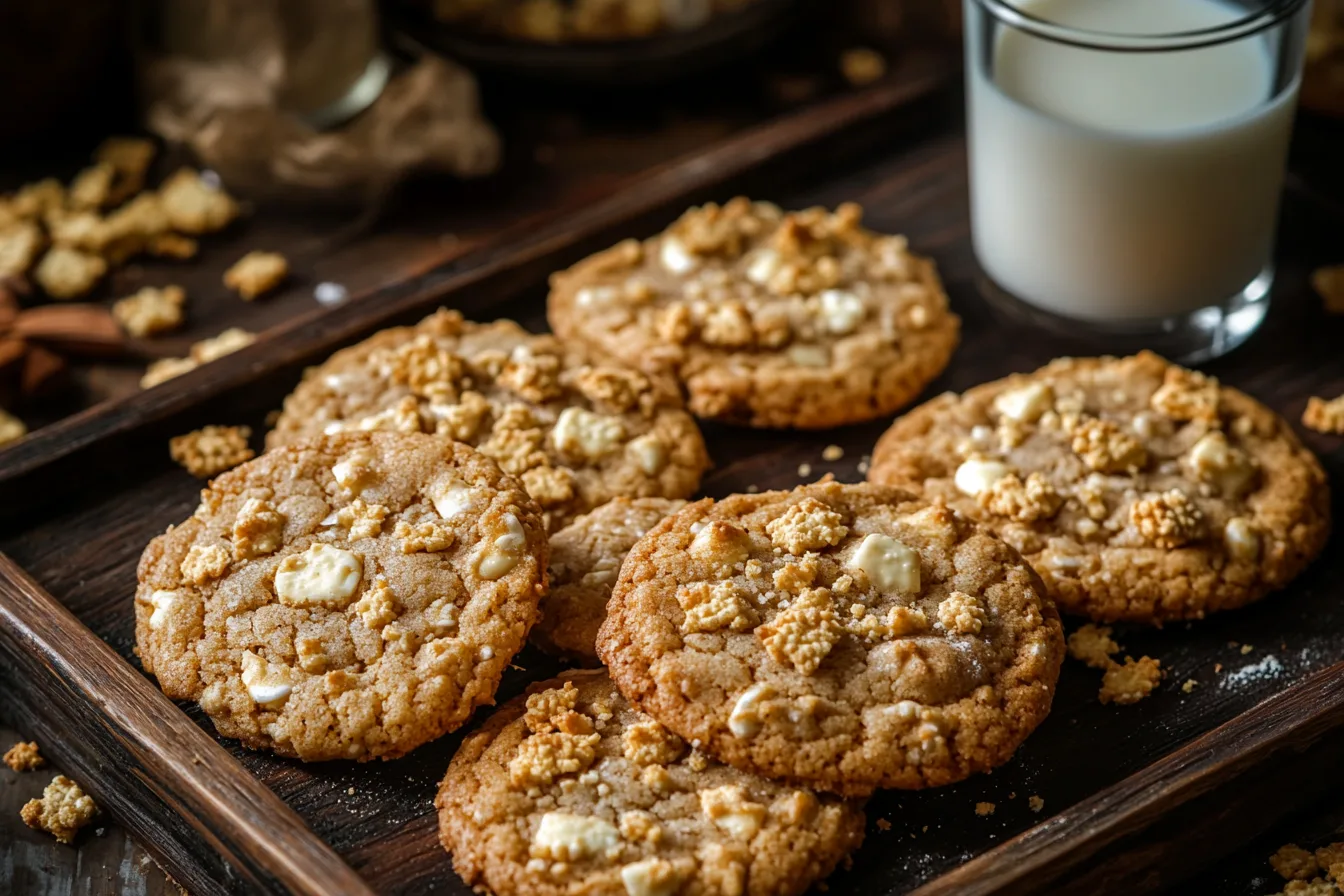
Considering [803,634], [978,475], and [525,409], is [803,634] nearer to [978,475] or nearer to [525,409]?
[978,475]

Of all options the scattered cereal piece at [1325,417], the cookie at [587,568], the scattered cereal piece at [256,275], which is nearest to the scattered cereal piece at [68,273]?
the scattered cereal piece at [256,275]

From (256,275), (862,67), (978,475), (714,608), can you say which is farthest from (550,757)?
(862,67)

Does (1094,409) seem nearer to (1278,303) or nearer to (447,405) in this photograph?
(1278,303)

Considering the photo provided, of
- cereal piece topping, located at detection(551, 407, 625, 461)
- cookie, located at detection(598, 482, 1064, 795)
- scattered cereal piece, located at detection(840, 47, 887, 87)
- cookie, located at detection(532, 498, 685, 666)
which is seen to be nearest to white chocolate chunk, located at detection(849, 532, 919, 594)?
cookie, located at detection(598, 482, 1064, 795)

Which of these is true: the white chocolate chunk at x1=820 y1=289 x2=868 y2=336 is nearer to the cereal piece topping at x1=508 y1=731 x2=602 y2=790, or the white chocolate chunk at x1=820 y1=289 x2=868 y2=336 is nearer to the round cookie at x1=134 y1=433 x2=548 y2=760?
the round cookie at x1=134 y1=433 x2=548 y2=760

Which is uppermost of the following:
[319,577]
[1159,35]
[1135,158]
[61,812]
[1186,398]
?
[1159,35]
